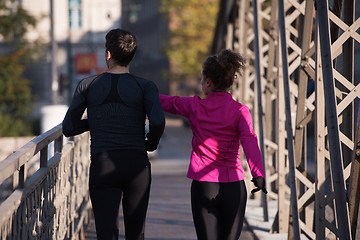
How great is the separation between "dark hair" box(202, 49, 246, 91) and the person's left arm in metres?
0.75

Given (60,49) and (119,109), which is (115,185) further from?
(60,49)

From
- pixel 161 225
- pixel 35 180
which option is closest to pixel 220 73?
pixel 35 180

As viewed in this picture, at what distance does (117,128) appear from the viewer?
476cm

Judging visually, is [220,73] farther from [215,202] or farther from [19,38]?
[19,38]

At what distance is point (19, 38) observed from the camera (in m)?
34.4

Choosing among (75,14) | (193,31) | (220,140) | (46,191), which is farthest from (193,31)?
(220,140)

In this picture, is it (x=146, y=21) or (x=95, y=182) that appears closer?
(x=95, y=182)

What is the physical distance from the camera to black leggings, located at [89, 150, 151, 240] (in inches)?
188

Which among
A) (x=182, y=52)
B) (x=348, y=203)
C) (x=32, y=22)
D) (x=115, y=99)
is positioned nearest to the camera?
(x=115, y=99)

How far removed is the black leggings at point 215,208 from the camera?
479 centimetres

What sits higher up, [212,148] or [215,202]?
[212,148]

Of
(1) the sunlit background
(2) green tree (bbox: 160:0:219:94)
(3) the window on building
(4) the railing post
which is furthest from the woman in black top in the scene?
(3) the window on building

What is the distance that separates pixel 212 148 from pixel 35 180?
3.72ft

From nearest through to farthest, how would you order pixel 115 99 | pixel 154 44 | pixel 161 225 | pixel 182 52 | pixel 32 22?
pixel 115 99 → pixel 161 225 → pixel 32 22 → pixel 182 52 → pixel 154 44
